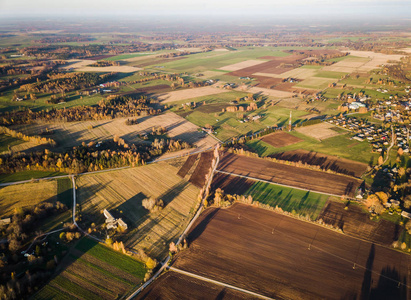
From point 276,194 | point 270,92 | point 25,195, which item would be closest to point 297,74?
point 270,92

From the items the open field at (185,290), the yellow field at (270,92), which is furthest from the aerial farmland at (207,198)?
A: the yellow field at (270,92)

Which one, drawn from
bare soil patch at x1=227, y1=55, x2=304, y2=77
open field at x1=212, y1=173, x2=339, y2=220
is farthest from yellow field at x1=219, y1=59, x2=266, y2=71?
open field at x1=212, y1=173, x2=339, y2=220

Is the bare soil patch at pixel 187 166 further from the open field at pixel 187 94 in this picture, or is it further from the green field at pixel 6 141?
the open field at pixel 187 94

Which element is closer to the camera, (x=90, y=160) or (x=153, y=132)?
(x=90, y=160)

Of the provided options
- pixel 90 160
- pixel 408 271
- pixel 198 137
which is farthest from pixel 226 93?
pixel 408 271

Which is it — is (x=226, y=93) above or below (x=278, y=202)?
above

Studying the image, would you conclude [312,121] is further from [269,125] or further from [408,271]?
[408,271]
